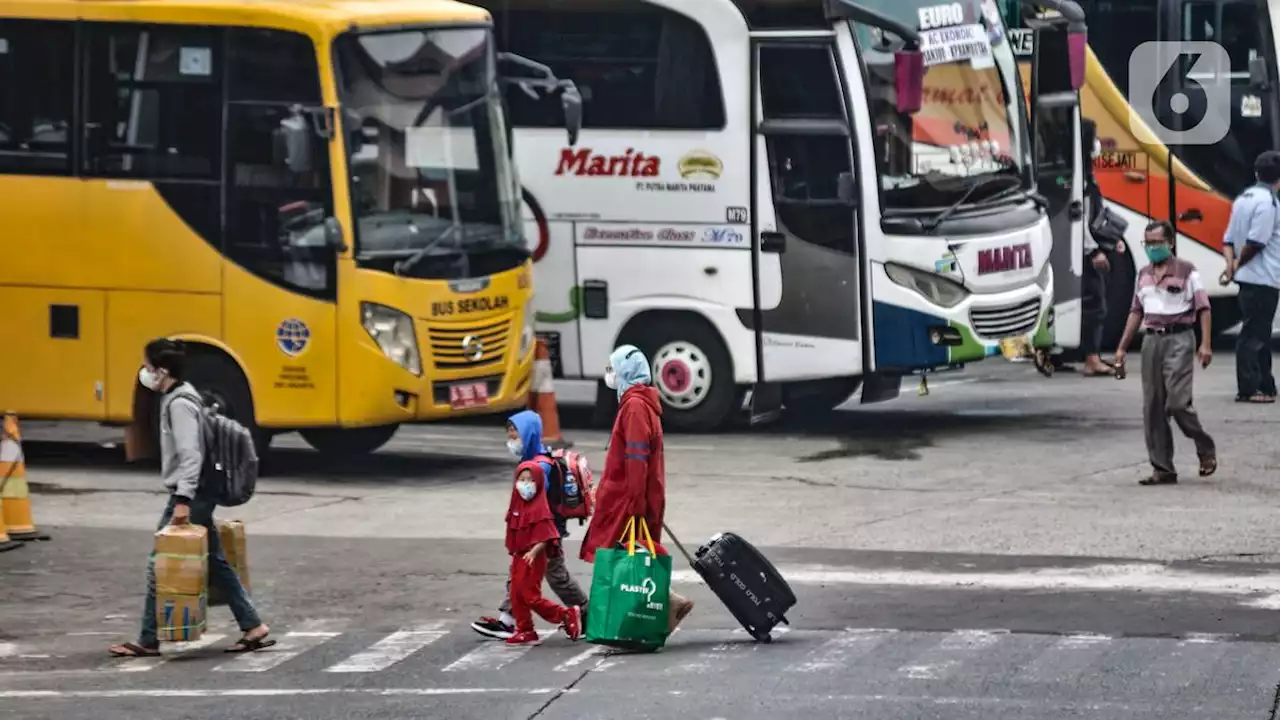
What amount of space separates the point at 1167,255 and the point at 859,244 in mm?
3373

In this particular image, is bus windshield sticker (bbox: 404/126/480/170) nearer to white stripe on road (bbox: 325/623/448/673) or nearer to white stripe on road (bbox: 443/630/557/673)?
white stripe on road (bbox: 325/623/448/673)

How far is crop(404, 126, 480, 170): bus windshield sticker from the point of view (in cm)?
1727

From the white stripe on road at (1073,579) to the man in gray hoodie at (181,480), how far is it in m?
2.69

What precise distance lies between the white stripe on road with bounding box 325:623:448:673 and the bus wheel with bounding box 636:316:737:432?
295 inches

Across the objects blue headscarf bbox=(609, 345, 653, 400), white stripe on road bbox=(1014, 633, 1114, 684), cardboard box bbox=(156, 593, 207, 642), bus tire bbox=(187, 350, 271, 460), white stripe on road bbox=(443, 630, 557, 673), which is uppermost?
blue headscarf bbox=(609, 345, 653, 400)

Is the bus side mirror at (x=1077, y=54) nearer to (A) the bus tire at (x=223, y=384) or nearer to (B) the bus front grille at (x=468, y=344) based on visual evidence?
(B) the bus front grille at (x=468, y=344)

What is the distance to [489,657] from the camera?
11266 millimetres

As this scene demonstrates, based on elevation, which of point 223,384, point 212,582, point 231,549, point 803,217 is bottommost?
point 212,582

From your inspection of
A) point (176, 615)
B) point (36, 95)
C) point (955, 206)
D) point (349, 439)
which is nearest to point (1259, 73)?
point (955, 206)

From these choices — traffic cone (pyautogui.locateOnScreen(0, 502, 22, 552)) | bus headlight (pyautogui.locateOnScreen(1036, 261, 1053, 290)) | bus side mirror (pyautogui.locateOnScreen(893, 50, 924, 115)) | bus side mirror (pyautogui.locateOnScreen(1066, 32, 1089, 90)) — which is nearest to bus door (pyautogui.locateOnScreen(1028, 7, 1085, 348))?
bus side mirror (pyautogui.locateOnScreen(1066, 32, 1089, 90))

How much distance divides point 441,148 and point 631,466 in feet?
21.9

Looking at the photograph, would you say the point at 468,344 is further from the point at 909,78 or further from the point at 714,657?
the point at 714,657

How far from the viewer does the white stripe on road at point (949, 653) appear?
10461 mm

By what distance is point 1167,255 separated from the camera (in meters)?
16.1
